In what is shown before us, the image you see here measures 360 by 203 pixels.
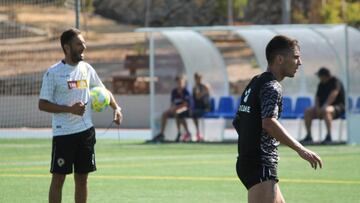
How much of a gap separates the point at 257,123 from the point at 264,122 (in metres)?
0.20

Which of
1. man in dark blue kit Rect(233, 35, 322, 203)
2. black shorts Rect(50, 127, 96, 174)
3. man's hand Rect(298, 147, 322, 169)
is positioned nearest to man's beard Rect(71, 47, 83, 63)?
black shorts Rect(50, 127, 96, 174)

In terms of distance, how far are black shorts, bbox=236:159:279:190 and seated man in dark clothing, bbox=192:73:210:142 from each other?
18461 mm

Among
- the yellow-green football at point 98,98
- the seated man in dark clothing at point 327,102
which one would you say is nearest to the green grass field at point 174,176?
the seated man in dark clothing at point 327,102

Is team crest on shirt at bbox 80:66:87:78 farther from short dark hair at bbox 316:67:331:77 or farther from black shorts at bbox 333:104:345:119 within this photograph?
black shorts at bbox 333:104:345:119

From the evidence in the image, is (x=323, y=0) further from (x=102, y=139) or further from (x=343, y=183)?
(x=343, y=183)

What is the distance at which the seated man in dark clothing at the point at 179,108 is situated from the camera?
2762 centimetres

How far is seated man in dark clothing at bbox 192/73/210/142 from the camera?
1090 inches

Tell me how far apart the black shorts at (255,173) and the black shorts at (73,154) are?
2699 millimetres

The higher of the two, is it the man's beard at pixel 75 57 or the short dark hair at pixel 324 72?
the man's beard at pixel 75 57

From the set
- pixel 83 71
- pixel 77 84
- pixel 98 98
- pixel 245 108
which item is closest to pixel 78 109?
pixel 77 84

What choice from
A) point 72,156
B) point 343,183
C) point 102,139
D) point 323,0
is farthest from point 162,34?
point 323,0

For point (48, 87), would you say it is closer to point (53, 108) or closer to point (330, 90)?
point (53, 108)

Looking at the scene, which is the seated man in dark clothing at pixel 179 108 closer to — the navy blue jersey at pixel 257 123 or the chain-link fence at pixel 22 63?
the chain-link fence at pixel 22 63

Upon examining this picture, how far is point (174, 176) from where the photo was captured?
679 inches
